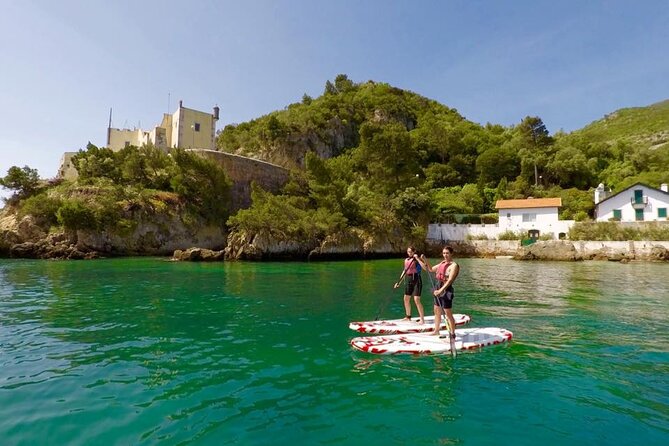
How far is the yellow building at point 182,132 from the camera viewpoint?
191ft

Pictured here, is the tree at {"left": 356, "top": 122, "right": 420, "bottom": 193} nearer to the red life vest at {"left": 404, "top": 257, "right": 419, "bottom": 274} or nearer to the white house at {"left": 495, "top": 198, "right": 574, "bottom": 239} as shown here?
the white house at {"left": 495, "top": 198, "right": 574, "bottom": 239}

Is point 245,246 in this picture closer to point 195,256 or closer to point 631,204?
point 195,256

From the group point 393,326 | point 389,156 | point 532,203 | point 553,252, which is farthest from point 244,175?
point 393,326

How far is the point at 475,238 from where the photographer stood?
162 feet

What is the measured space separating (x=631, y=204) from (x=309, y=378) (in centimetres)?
5241

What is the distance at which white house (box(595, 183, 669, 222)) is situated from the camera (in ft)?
148

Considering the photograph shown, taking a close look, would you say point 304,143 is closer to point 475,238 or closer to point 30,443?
point 475,238

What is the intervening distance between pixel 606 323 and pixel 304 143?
6454cm

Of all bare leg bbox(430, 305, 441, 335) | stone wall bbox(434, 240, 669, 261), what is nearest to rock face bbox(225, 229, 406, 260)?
stone wall bbox(434, 240, 669, 261)

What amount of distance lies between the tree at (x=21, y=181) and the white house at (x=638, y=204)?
6826 cm

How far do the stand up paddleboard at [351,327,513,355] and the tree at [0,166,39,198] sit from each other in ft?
175

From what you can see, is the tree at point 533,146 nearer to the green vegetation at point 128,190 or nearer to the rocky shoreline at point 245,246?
the rocky shoreline at point 245,246

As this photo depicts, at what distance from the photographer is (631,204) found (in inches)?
1810

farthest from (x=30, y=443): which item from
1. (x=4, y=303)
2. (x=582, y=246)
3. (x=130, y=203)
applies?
(x=582, y=246)
